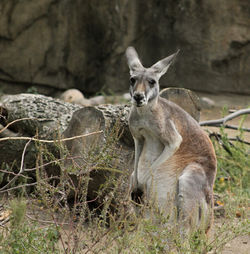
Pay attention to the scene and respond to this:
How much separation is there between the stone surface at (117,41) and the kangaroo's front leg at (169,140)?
7.24 m

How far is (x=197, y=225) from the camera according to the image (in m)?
4.20

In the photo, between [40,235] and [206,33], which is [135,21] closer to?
[206,33]

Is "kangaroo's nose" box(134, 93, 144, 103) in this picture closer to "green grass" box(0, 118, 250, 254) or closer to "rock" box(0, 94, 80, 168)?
"green grass" box(0, 118, 250, 254)

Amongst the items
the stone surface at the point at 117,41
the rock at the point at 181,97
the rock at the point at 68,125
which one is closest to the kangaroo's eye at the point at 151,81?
the rock at the point at 68,125

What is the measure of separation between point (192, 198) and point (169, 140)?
521mm

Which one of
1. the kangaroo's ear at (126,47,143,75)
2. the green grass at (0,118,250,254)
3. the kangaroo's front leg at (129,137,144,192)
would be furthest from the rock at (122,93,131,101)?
the green grass at (0,118,250,254)

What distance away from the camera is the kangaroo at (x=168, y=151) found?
4.17 metres

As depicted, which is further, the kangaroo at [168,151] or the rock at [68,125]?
the rock at [68,125]

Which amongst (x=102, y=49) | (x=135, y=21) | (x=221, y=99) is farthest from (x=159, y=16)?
(x=221, y=99)

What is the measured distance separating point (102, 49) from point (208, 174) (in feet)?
26.0

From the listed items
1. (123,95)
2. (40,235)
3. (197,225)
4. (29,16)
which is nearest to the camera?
(40,235)

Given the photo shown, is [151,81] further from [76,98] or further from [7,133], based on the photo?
[76,98]

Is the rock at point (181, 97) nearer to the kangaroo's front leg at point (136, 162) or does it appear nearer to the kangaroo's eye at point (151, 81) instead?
the kangaroo's front leg at point (136, 162)

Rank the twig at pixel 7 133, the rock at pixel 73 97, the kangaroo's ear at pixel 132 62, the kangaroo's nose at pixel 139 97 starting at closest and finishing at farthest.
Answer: the kangaroo's nose at pixel 139 97 → the kangaroo's ear at pixel 132 62 → the twig at pixel 7 133 → the rock at pixel 73 97
